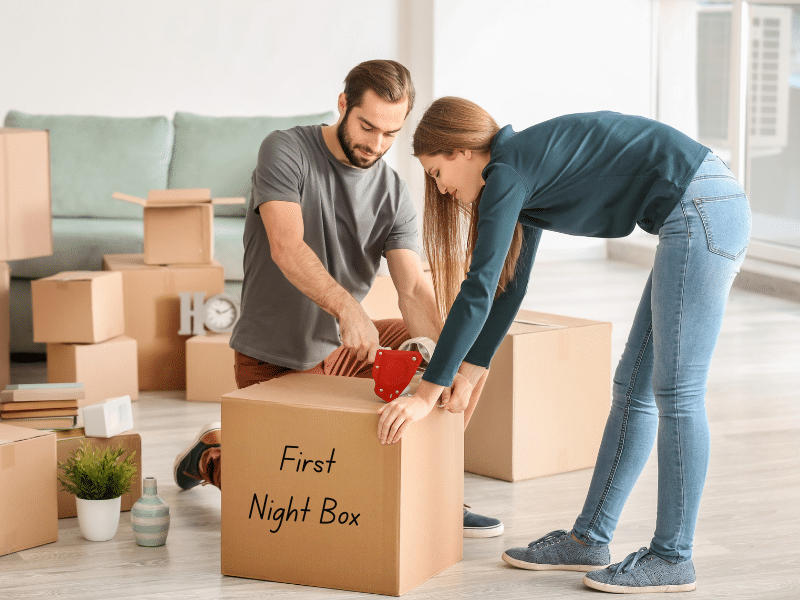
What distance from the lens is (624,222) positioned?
1.81 m

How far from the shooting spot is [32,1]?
209 inches

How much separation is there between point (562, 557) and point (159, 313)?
1.94 metres

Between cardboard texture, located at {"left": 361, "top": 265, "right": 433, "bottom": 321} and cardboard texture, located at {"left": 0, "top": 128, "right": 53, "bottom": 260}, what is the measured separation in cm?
106

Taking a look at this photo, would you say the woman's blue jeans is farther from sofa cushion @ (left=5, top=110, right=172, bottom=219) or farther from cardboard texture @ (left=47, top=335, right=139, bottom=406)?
sofa cushion @ (left=5, top=110, right=172, bottom=219)

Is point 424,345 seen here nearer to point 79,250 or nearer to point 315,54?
point 79,250

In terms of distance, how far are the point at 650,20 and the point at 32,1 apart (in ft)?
13.0

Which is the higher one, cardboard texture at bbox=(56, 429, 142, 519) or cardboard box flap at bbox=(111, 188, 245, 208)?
cardboard box flap at bbox=(111, 188, 245, 208)

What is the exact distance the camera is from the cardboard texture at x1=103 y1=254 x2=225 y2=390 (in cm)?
346

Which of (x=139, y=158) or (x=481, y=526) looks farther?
(x=139, y=158)

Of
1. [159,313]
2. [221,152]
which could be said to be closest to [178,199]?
[159,313]

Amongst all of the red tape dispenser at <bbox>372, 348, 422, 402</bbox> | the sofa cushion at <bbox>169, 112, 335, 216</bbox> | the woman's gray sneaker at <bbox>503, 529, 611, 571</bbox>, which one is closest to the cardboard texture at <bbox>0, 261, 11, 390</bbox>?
the sofa cushion at <bbox>169, 112, 335, 216</bbox>

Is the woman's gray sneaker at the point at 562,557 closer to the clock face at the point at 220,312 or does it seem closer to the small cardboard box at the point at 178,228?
the clock face at the point at 220,312

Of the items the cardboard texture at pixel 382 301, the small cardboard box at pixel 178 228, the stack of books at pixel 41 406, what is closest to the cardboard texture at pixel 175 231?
the small cardboard box at pixel 178 228

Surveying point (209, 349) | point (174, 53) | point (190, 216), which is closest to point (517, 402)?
point (209, 349)
